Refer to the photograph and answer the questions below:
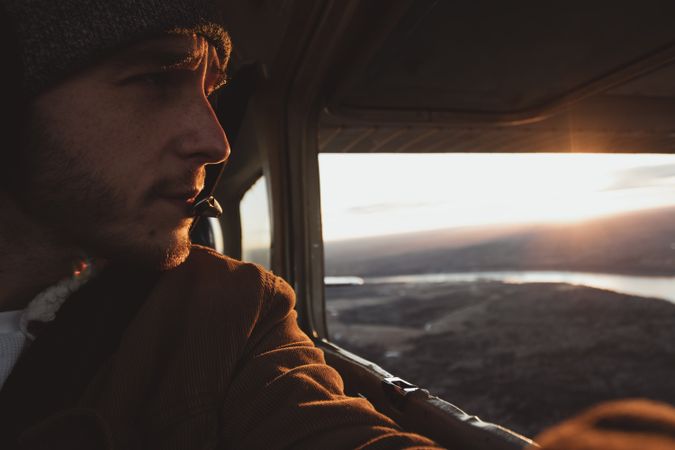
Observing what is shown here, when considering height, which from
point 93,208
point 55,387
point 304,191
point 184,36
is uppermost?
point 184,36

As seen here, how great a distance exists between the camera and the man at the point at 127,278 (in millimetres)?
688

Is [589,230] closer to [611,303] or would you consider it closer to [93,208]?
[611,303]

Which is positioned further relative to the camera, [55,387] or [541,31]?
[541,31]

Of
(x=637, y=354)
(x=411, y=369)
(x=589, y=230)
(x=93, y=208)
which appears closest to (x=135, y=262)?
(x=93, y=208)

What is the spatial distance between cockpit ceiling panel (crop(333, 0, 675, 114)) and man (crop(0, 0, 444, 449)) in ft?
2.92

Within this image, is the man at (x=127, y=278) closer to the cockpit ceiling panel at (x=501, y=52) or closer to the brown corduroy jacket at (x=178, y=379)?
the brown corduroy jacket at (x=178, y=379)

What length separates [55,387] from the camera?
2.40 feet

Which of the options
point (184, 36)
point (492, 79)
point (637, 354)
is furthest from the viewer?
point (637, 354)

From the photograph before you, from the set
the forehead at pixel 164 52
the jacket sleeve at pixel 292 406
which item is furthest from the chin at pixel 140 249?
the forehead at pixel 164 52

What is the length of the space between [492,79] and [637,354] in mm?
11483

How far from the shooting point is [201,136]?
2.83 feet

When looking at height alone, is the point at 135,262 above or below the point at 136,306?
above

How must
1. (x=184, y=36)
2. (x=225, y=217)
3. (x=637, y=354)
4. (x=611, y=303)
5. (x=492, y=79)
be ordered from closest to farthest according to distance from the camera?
(x=184, y=36)
(x=492, y=79)
(x=225, y=217)
(x=637, y=354)
(x=611, y=303)

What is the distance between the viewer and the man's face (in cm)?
77
